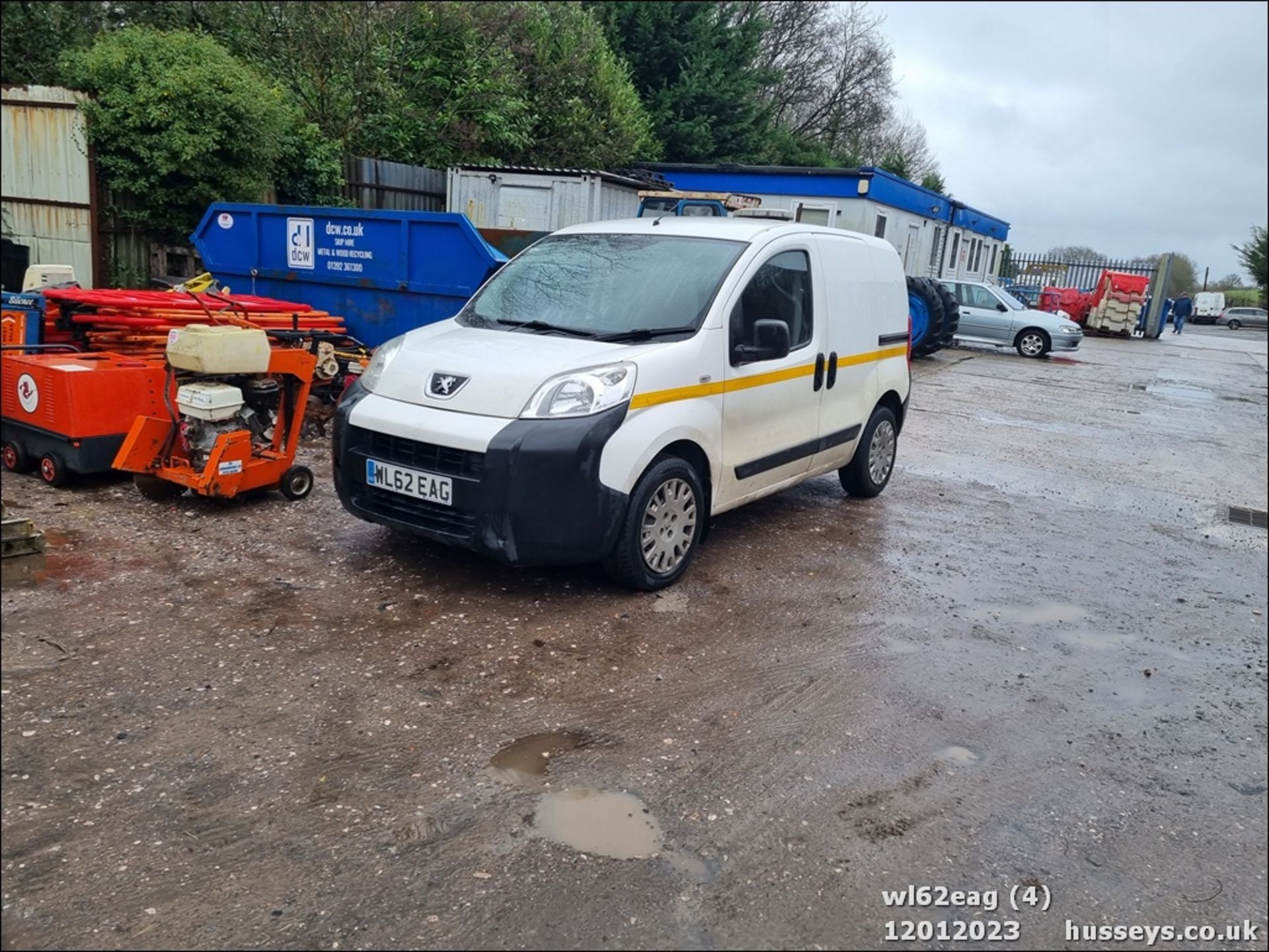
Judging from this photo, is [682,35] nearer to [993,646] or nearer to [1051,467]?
[1051,467]

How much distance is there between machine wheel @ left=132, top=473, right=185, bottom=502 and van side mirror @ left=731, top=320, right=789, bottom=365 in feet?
11.7

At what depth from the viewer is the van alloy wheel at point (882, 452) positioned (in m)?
7.62

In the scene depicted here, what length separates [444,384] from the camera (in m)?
5.07

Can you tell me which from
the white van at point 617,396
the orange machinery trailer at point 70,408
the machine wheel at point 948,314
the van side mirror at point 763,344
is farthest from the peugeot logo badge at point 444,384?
the machine wheel at point 948,314

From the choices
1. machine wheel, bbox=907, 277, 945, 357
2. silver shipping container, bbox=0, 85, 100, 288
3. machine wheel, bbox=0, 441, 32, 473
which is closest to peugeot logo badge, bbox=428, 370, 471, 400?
machine wheel, bbox=0, 441, 32, 473

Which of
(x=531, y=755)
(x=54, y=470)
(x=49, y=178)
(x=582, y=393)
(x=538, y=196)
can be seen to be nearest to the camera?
(x=531, y=755)

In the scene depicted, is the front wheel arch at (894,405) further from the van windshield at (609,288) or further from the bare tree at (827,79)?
the bare tree at (827,79)

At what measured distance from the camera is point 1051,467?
961cm

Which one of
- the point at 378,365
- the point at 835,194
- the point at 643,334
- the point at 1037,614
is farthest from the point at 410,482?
the point at 835,194

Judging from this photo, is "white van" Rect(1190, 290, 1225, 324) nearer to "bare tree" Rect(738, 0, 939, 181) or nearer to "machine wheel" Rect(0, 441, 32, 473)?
"bare tree" Rect(738, 0, 939, 181)

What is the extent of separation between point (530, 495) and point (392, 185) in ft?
42.6

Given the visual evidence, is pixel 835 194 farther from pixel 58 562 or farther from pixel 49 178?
pixel 58 562

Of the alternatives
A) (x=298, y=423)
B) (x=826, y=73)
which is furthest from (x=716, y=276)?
(x=826, y=73)

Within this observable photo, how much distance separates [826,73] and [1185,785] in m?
38.7
